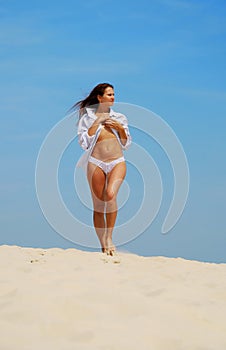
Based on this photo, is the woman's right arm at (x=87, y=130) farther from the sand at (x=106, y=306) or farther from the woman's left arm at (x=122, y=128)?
the sand at (x=106, y=306)

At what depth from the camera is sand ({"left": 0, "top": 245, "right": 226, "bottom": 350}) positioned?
3525 mm

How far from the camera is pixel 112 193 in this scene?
6.95m

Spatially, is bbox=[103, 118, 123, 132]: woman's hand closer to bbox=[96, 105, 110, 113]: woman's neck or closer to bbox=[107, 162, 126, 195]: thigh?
bbox=[96, 105, 110, 113]: woman's neck

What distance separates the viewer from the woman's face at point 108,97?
282 inches

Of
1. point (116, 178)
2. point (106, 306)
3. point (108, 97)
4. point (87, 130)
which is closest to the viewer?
point (106, 306)

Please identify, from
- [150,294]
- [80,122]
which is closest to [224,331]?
[150,294]

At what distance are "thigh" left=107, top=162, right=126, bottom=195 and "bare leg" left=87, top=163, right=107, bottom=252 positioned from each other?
0.09 m

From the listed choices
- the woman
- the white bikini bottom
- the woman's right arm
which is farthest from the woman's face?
the white bikini bottom

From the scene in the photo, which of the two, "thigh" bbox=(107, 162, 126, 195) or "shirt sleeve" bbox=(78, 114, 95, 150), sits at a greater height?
"shirt sleeve" bbox=(78, 114, 95, 150)

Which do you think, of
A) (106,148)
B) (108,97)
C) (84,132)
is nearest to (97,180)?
(106,148)

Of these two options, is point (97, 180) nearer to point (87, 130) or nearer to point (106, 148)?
point (106, 148)

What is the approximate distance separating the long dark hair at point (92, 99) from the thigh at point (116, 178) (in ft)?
2.87

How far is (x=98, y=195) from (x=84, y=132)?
784 millimetres

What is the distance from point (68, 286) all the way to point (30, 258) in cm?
149
